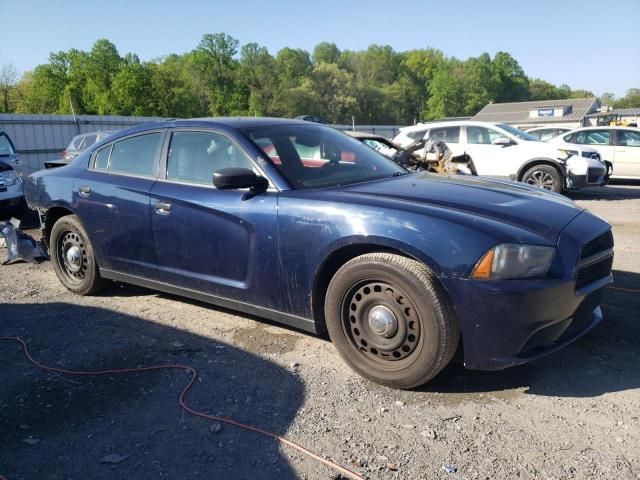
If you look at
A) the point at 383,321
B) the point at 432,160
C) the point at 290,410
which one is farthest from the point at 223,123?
the point at 432,160

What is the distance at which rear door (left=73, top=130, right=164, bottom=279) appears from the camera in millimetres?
4266

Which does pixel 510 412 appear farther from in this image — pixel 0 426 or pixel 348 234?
pixel 0 426

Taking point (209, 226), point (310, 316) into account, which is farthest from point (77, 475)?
point (209, 226)

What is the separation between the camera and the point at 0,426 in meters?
2.87

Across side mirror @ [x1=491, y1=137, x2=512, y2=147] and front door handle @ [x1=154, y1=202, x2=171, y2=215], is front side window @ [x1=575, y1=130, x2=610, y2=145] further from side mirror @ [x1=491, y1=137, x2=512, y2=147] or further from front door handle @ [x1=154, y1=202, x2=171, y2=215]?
front door handle @ [x1=154, y1=202, x2=171, y2=215]

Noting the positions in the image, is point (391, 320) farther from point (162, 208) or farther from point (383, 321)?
point (162, 208)

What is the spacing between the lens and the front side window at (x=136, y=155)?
4.36 metres

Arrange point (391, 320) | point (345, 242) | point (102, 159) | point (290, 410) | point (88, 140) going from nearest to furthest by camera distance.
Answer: point (290, 410)
point (391, 320)
point (345, 242)
point (102, 159)
point (88, 140)

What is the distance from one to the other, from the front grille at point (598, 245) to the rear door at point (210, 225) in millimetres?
1867

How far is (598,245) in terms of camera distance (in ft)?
10.5

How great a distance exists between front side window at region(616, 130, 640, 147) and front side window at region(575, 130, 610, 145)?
28cm

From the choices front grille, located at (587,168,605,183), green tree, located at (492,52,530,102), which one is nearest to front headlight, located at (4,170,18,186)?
front grille, located at (587,168,605,183)

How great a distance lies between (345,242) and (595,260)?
58.3 inches

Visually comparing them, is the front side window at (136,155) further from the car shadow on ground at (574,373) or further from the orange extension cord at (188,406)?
the car shadow on ground at (574,373)
